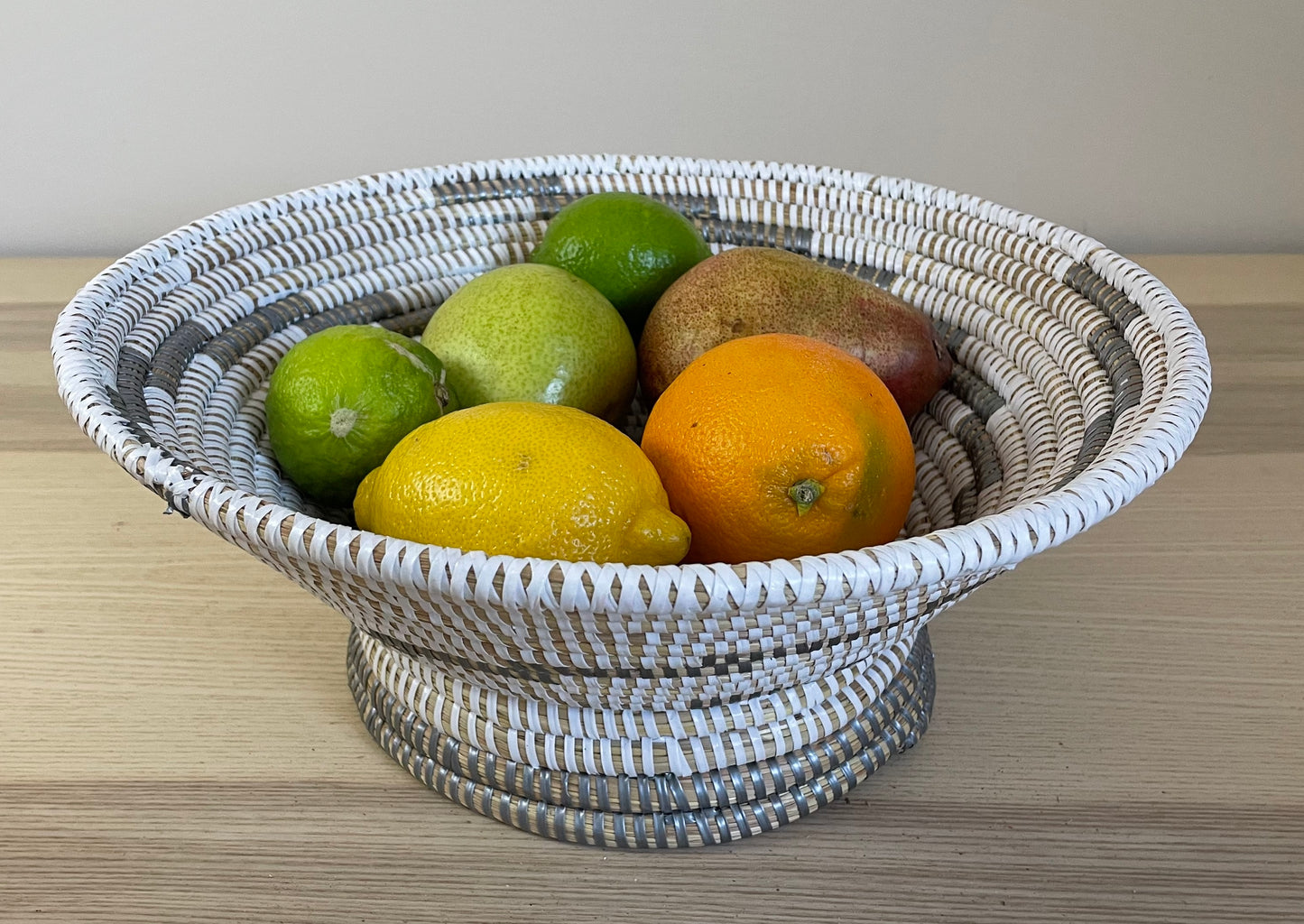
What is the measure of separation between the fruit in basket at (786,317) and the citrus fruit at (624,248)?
0.13 feet

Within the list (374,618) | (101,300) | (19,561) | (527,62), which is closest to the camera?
(374,618)

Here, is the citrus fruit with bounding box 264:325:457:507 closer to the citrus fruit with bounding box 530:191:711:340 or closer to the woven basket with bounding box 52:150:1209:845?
the woven basket with bounding box 52:150:1209:845

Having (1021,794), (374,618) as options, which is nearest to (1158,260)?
Result: (1021,794)

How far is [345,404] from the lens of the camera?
22.9 inches

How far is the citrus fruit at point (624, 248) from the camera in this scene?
2.37 ft

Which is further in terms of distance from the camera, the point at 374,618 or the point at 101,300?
the point at 101,300

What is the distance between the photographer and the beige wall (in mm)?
1158

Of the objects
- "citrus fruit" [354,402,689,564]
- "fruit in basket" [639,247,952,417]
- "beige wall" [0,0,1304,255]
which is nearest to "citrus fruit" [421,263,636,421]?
"fruit in basket" [639,247,952,417]

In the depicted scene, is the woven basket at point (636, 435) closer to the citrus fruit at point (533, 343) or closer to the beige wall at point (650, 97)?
the citrus fruit at point (533, 343)

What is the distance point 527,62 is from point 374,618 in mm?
843

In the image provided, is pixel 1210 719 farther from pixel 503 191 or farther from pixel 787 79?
pixel 787 79

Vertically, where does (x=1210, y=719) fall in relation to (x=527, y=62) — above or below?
below

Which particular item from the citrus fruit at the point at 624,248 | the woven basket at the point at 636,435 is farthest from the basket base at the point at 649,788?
the citrus fruit at the point at 624,248

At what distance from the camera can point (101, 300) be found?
0.61 metres
